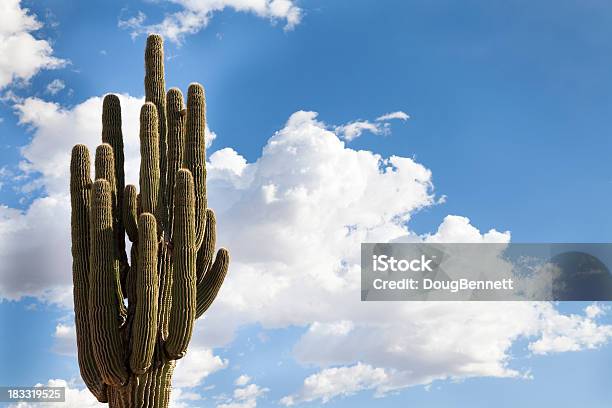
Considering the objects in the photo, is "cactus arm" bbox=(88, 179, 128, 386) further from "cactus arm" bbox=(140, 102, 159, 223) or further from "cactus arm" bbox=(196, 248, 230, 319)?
"cactus arm" bbox=(196, 248, 230, 319)

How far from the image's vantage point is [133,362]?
12562 millimetres

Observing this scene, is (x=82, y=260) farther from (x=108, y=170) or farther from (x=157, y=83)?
(x=157, y=83)

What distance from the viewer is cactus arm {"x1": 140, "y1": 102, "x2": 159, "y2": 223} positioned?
1330 centimetres

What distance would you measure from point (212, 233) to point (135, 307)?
1.72 metres

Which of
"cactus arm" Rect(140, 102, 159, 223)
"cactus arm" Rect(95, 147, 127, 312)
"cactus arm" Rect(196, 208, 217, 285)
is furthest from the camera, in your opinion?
"cactus arm" Rect(196, 208, 217, 285)

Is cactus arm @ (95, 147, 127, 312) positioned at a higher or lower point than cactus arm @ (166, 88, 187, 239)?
lower

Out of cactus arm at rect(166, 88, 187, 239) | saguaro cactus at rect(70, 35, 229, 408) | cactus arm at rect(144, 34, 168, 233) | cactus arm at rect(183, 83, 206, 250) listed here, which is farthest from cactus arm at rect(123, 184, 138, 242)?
cactus arm at rect(183, 83, 206, 250)

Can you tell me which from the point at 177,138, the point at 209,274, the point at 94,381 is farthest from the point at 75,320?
the point at 177,138

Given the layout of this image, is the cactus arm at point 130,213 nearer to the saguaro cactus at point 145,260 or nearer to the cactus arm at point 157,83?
the saguaro cactus at point 145,260

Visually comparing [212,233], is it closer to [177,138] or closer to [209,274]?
[209,274]

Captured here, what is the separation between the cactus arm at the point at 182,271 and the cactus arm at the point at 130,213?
2.69 ft

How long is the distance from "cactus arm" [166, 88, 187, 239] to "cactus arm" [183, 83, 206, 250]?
0.52ft

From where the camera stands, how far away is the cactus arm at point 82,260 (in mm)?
12828

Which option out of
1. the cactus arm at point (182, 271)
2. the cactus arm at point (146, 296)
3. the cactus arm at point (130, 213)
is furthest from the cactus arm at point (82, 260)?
the cactus arm at point (182, 271)
